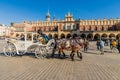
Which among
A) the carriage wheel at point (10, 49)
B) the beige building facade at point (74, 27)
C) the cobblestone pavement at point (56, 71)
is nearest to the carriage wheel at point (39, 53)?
the carriage wheel at point (10, 49)

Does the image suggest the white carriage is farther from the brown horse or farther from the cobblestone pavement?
the cobblestone pavement

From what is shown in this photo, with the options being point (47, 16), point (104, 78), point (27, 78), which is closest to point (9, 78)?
point (27, 78)

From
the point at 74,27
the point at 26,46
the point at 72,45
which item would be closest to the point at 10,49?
the point at 26,46

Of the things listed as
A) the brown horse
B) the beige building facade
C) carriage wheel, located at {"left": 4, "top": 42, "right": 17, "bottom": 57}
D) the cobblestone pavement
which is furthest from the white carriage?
the beige building facade

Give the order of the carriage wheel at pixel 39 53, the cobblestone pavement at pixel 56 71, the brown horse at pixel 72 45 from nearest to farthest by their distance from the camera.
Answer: the cobblestone pavement at pixel 56 71
the brown horse at pixel 72 45
the carriage wheel at pixel 39 53

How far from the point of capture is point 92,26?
8181cm

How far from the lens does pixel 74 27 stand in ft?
276

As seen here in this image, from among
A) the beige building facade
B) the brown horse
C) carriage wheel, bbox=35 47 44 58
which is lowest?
carriage wheel, bbox=35 47 44 58

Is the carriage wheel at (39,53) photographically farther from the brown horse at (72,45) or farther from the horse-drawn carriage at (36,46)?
the brown horse at (72,45)

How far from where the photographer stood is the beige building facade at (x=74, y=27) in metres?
73.6

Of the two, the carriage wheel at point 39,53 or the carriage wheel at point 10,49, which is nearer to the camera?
the carriage wheel at point 39,53

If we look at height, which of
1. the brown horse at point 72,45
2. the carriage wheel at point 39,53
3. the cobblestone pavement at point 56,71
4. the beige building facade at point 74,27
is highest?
the beige building facade at point 74,27

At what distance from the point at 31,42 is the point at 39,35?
1322 millimetres

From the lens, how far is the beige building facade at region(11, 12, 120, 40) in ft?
242
